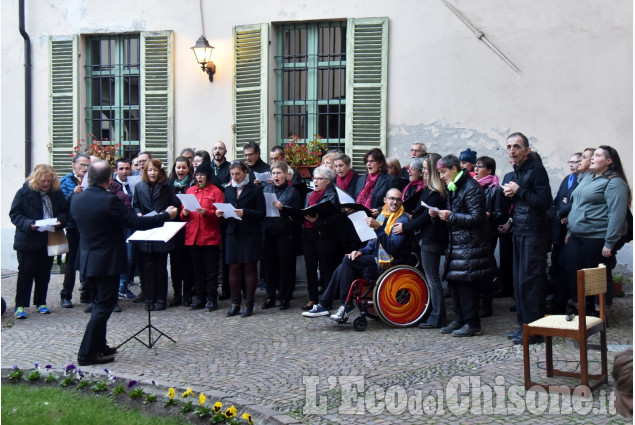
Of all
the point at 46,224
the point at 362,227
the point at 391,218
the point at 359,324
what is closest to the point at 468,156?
the point at 391,218

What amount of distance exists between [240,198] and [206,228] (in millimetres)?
648

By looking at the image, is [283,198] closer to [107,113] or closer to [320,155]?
[320,155]

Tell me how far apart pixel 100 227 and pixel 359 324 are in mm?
2863

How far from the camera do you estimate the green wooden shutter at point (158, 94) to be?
13492 mm

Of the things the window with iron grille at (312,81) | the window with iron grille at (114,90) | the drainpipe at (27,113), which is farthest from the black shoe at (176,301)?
the drainpipe at (27,113)

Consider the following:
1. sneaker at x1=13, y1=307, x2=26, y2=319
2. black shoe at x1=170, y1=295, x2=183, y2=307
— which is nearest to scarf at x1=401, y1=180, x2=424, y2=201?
black shoe at x1=170, y1=295, x2=183, y2=307

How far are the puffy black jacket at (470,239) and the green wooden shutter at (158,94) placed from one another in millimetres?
6508

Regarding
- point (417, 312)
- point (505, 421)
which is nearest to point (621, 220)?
point (417, 312)

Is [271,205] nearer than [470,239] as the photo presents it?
No

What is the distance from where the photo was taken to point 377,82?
12477mm

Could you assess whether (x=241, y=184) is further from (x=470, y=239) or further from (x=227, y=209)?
(x=470, y=239)

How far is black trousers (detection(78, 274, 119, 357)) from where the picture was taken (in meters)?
7.43

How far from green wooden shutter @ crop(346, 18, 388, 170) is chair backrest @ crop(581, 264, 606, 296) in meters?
6.30

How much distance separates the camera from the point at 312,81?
42.9 ft
